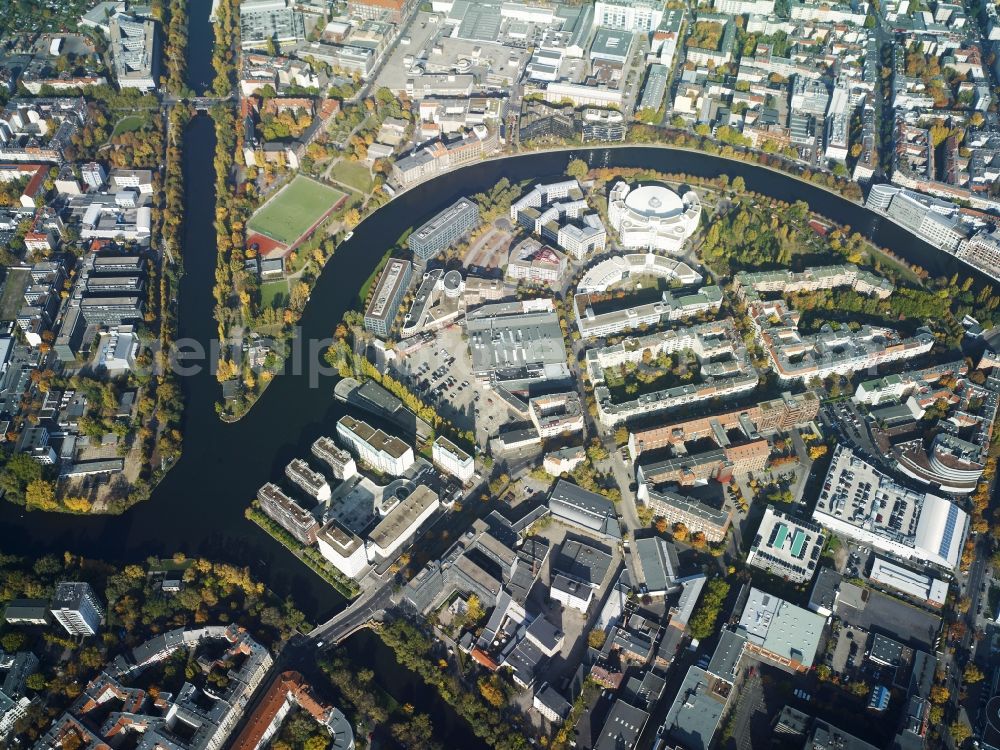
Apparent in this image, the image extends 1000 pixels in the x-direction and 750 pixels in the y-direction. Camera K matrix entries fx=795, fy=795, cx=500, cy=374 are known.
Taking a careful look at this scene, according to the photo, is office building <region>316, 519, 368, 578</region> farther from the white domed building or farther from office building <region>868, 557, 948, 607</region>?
the white domed building

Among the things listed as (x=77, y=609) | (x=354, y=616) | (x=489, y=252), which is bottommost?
(x=77, y=609)

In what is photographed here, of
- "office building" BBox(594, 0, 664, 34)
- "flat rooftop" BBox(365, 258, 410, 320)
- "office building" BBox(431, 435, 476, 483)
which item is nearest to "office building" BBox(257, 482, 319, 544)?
"office building" BBox(431, 435, 476, 483)

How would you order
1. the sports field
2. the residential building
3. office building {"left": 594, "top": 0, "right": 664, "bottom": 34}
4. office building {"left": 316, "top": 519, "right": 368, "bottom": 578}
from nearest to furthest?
office building {"left": 316, "top": 519, "right": 368, "bottom": 578}
the residential building
the sports field
office building {"left": 594, "top": 0, "right": 664, "bottom": 34}

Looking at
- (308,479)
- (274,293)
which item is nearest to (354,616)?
(308,479)

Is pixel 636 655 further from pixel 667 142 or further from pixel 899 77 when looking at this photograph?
pixel 899 77

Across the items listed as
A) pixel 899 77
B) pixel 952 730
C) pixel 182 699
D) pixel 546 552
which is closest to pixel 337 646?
pixel 182 699

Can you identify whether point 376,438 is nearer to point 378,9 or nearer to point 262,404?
point 262,404
